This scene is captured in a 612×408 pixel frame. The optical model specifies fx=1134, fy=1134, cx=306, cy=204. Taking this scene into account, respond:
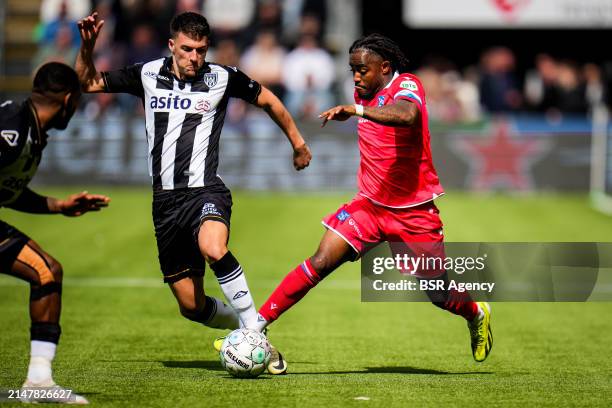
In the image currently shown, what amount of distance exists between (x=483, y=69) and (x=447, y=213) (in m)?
9.00

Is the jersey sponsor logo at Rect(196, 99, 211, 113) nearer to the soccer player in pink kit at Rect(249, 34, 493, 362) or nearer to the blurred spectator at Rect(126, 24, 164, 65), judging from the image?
the soccer player in pink kit at Rect(249, 34, 493, 362)

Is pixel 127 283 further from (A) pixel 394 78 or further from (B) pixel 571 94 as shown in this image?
(B) pixel 571 94

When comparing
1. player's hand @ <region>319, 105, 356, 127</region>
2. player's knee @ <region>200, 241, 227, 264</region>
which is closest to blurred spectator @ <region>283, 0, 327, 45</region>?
player's knee @ <region>200, 241, 227, 264</region>

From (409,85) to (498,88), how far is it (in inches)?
781

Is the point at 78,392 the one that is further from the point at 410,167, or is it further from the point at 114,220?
the point at 114,220

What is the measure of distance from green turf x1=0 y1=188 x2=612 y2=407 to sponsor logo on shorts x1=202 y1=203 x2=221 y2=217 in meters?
1.17

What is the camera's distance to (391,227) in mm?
8492

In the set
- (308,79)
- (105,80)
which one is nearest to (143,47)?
(308,79)

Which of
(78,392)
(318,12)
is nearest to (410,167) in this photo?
(78,392)

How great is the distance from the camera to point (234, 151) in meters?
23.9

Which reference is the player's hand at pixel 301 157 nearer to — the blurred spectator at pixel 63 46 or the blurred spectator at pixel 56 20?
the blurred spectator at pixel 63 46

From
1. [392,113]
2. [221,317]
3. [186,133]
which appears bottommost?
[221,317]

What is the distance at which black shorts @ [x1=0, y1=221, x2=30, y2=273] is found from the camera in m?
7.00

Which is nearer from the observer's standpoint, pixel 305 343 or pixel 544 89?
pixel 305 343
